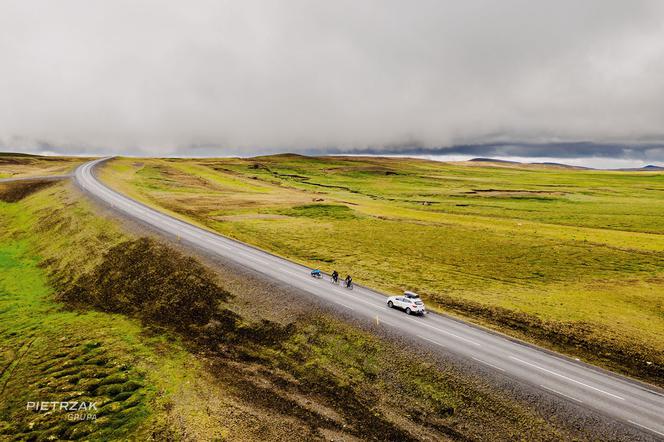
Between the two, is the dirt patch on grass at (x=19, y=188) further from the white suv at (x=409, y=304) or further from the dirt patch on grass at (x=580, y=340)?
the dirt patch on grass at (x=580, y=340)

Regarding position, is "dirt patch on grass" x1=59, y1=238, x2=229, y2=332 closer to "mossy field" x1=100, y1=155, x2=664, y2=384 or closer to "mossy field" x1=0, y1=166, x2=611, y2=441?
"mossy field" x1=0, y1=166, x2=611, y2=441

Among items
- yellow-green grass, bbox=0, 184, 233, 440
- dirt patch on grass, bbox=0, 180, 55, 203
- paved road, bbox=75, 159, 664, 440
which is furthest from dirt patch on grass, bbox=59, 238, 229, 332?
dirt patch on grass, bbox=0, 180, 55, 203

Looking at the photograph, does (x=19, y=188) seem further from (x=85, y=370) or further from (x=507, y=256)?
(x=507, y=256)

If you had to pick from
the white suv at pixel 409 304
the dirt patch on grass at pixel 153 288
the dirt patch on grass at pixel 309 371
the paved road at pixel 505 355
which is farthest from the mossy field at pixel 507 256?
the dirt patch on grass at pixel 153 288

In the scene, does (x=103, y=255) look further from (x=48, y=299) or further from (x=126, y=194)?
(x=126, y=194)

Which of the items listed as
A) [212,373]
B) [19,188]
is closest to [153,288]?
[212,373]

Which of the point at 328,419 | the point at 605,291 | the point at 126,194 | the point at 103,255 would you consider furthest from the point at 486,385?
the point at 126,194
